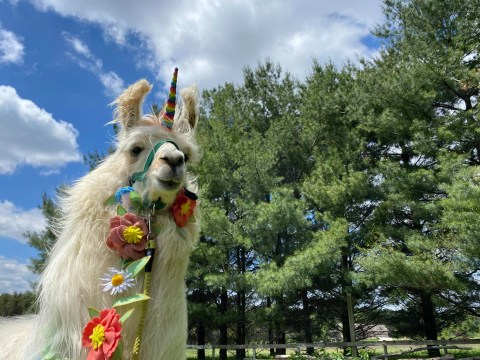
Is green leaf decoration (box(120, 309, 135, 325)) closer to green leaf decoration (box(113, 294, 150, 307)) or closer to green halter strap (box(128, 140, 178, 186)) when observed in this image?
green leaf decoration (box(113, 294, 150, 307))

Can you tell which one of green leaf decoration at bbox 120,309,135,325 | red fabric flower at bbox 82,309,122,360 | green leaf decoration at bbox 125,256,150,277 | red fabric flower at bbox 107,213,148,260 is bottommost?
red fabric flower at bbox 82,309,122,360

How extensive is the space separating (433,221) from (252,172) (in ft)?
23.0

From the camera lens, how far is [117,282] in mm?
1884

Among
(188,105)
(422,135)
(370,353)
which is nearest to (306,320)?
(370,353)

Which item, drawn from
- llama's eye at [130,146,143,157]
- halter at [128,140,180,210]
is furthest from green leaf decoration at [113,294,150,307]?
llama's eye at [130,146,143,157]

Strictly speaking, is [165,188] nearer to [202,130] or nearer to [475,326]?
[475,326]

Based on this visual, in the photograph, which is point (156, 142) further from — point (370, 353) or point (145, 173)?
point (370, 353)

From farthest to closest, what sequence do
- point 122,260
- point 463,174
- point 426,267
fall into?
point 426,267 → point 463,174 → point 122,260

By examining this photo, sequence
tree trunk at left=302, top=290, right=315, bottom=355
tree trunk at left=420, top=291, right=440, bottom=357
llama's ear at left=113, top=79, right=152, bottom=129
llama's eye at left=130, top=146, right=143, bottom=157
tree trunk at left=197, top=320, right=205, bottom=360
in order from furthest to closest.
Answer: tree trunk at left=197, top=320, right=205, bottom=360
tree trunk at left=302, top=290, right=315, bottom=355
tree trunk at left=420, top=291, right=440, bottom=357
llama's ear at left=113, top=79, right=152, bottom=129
llama's eye at left=130, top=146, right=143, bottom=157

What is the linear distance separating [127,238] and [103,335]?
43 centimetres

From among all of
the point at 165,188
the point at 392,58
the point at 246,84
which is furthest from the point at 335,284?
the point at 165,188

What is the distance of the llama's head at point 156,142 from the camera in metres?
2.09

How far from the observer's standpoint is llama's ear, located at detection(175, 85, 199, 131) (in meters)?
2.60

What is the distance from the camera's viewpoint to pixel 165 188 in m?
2.06
